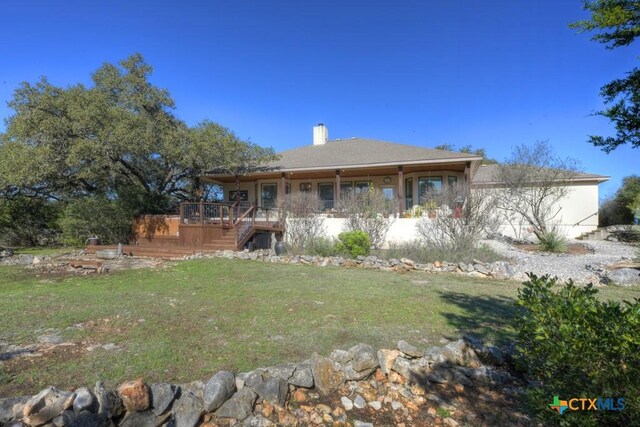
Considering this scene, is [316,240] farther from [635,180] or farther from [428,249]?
[635,180]

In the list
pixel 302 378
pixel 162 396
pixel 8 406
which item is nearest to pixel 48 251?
pixel 8 406

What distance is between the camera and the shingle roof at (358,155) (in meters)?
15.8

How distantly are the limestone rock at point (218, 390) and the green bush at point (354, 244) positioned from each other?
306 inches

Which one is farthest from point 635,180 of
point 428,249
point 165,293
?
point 165,293

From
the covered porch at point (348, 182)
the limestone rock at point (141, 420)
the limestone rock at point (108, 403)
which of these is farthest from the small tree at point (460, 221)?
the limestone rock at point (108, 403)

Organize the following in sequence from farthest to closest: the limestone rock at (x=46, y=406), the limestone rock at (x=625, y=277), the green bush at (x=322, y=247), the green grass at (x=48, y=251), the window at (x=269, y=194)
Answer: the window at (x=269, y=194) < the green grass at (x=48, y=251) < the green bush at (x=322, y=247) < the limestone rock at (x=625, y=277) < the limestone rock at (x=46, y=406)

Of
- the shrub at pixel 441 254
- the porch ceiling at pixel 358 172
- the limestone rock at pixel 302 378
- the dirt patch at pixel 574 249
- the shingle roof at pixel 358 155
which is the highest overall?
the shingle roof at pixel 358 155

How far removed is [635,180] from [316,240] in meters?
23.0

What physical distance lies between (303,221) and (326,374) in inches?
390

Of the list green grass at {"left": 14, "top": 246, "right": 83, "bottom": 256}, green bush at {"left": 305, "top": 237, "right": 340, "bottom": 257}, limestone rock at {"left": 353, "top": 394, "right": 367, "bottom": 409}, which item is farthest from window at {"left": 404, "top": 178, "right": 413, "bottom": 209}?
limestone rock at {"left": 353, "top": 394, "right": 367, "bottom": 409}

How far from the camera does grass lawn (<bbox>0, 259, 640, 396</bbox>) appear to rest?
314 centimetres

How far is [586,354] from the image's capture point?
182cm

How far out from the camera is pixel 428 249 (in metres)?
10.2

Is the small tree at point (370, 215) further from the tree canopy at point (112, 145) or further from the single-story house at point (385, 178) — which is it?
the tree canopy at point (112, 145)
